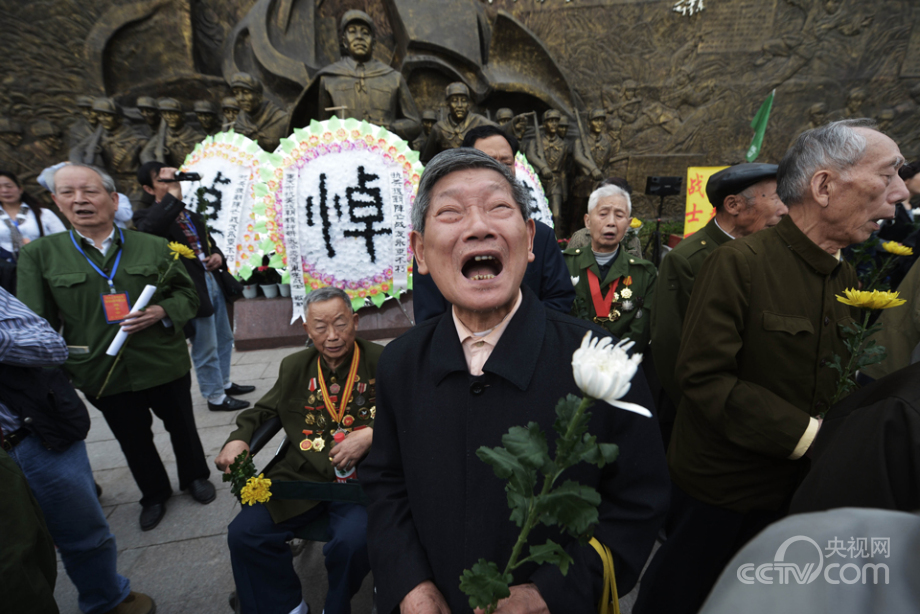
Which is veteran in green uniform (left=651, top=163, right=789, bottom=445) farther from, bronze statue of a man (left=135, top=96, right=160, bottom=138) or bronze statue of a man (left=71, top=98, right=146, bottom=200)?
bronze statue of a man (left=71, top=98, right=146, bottom=200)

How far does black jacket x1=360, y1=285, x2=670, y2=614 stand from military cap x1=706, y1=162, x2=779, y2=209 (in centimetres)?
158

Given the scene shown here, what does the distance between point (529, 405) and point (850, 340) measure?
45.7 inches

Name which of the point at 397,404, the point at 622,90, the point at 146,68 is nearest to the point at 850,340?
the point at 397,404

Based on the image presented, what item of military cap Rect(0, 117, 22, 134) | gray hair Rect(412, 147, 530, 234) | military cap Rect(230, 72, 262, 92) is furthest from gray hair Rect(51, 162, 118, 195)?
military cap Rect(0, 117, 22, 134)

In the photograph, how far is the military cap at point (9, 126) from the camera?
319 inches

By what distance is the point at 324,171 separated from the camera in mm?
4039

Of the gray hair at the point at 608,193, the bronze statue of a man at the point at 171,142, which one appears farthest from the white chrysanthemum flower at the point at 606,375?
the bronze statue of a man at the point at 171,142

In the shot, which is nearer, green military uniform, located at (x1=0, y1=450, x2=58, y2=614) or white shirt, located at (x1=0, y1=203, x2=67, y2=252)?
green military uniform, located at (x1=0, y1=450, x2=58, y2=614)

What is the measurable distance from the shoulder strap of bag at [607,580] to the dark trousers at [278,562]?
3.60ft

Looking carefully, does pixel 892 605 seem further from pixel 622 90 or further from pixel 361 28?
pixel 622 90

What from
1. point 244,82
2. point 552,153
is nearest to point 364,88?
point 244,82

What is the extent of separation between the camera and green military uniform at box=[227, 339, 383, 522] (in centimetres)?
196

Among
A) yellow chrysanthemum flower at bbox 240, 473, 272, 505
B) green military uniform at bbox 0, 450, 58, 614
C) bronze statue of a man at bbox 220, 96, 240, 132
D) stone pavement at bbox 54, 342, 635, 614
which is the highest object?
bronze statue of a man at bbox 220, 96, 240, 132

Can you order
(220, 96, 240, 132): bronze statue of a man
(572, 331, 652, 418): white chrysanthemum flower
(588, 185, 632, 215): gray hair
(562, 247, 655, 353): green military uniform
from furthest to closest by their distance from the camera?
(220, 96, 240, 132): bronze statue of a man < (588, 185, 632, 215): gray hair < (562, 247, 655, 353): green military uniform < (572, 331, 652, 418): white chrysanthemum flower
